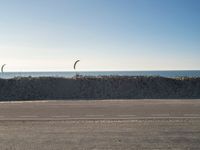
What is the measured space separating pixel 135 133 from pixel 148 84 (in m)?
19.9

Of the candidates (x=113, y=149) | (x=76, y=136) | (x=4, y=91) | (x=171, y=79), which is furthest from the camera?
(x=171, y=79)

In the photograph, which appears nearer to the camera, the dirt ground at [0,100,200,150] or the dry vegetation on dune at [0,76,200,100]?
the dirt ground at [0,100,200,150]

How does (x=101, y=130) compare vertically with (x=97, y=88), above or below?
below

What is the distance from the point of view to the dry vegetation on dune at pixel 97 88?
29.6m

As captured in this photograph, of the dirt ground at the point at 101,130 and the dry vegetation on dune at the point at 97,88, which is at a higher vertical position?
the dry vegetation on dune at the point at 97,88

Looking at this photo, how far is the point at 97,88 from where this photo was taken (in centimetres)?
3064

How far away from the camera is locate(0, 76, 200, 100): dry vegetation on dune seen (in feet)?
97.0

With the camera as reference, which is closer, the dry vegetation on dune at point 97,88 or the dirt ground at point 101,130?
the dirt ground at point 101,130

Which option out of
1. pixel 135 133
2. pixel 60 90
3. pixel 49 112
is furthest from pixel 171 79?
pixel 135 133

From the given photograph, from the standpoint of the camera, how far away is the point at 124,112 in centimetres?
1745

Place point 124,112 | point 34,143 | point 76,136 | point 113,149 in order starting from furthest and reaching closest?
point 124,112 → point 76,136 → point 34,143 → point 113,149

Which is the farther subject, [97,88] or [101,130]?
[97,88]

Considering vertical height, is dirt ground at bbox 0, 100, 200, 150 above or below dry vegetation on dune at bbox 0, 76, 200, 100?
below

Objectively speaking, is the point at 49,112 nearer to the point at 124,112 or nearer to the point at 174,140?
the point at 124,112
